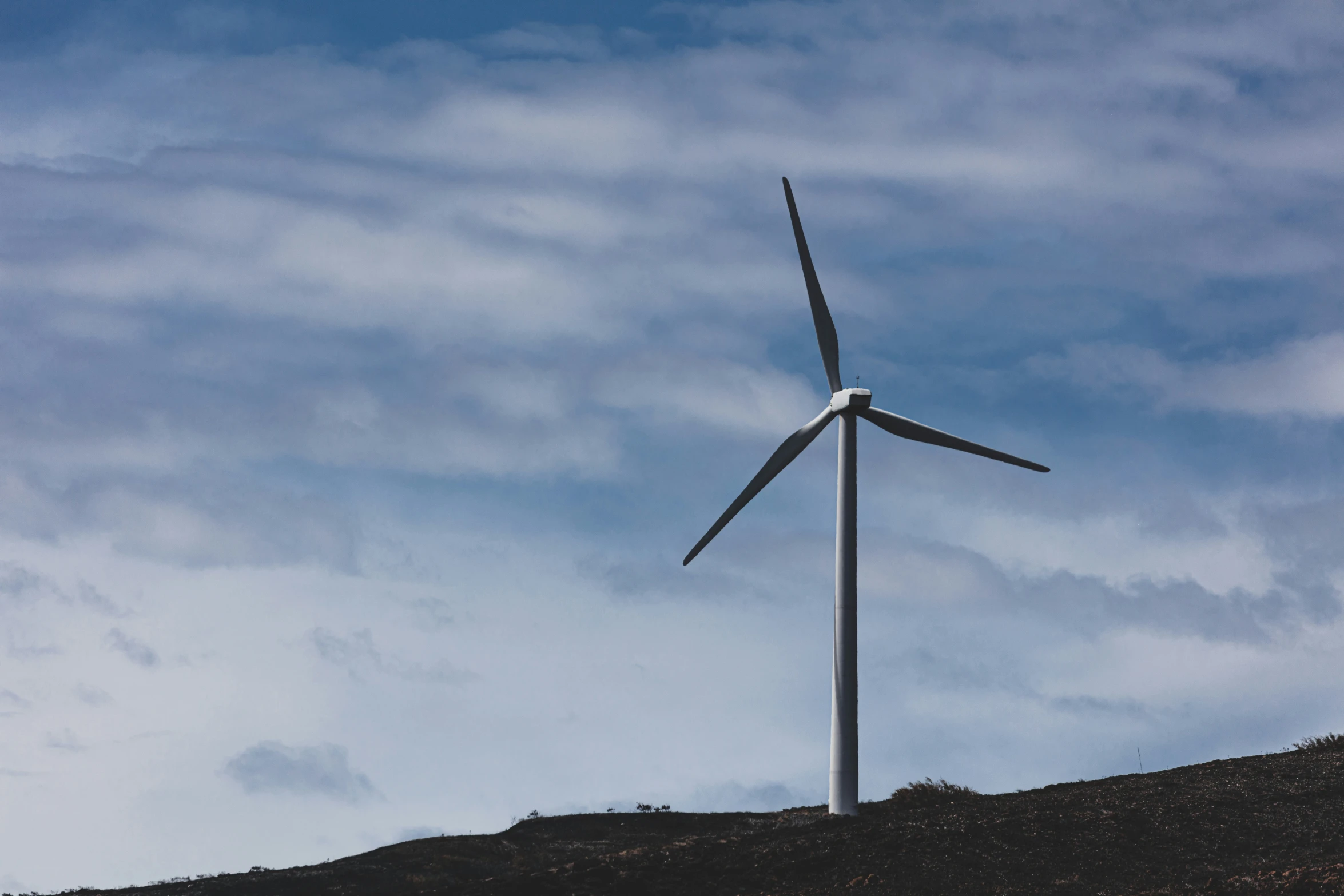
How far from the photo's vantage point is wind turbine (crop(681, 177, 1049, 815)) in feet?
124

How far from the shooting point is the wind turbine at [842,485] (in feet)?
124

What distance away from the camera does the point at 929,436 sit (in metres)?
41.4

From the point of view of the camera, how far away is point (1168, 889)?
30.3 m

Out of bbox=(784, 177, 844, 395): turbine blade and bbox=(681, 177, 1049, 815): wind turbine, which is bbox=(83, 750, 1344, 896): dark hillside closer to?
bbox=(681, 177, 1049, 815): wind turbine

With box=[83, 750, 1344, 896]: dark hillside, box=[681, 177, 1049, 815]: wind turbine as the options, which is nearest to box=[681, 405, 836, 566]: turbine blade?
box=[681, 177, 1049, 815]: wind turbine

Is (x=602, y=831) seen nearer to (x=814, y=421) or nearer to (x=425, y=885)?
(x=425, y=885)

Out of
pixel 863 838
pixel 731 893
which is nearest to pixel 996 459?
pixel 863 838

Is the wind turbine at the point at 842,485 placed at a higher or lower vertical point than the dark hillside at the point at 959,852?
higher

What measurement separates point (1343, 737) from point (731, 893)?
2712cm

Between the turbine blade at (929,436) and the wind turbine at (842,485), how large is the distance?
0.02 meters

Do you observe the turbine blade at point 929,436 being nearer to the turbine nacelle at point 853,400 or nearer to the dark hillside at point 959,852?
the turbine nacelle at point 853,400

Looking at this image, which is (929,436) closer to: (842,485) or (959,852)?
(842,485)

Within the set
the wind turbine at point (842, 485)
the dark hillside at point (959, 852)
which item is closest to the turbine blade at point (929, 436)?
the wind turbine at point (842, 485)

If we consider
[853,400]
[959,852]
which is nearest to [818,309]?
[853,400]
